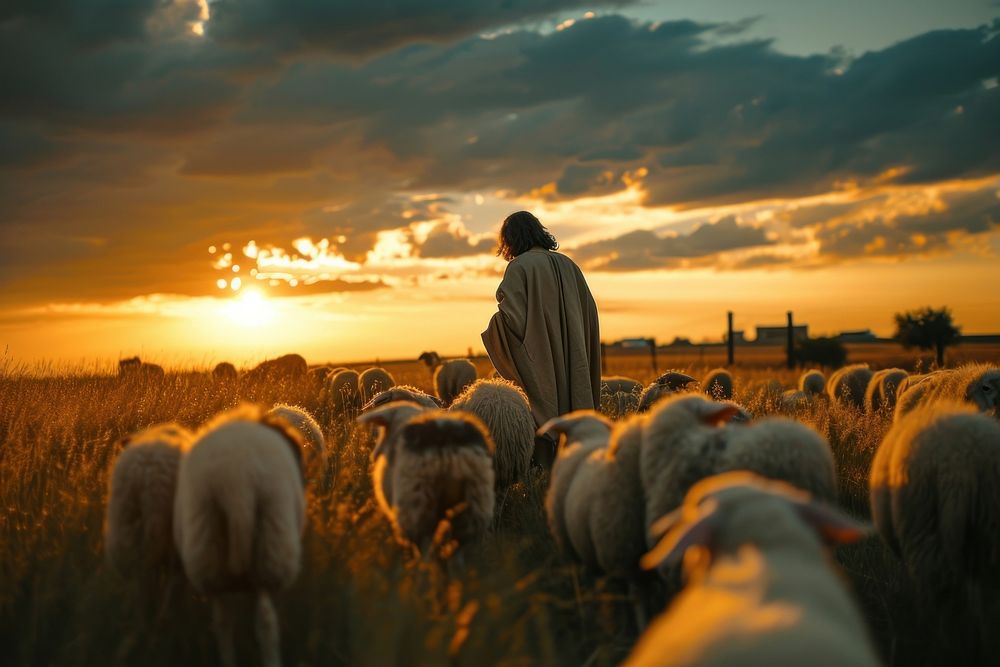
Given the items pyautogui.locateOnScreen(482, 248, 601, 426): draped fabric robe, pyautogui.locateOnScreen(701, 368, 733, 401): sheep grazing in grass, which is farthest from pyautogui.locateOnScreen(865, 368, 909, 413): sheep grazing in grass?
pyautogui.locateOnScreen(482, 248, 601, 426): draped fabric robe

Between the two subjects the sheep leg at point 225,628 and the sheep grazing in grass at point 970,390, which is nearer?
the sheep leg at point 225,628

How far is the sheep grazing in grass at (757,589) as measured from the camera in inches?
72.4

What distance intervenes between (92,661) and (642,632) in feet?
9.01

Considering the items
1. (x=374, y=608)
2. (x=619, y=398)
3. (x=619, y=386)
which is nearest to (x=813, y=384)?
(x=619, y=386)

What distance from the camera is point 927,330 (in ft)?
120

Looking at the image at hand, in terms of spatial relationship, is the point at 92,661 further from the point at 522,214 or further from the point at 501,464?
the point at 522,214

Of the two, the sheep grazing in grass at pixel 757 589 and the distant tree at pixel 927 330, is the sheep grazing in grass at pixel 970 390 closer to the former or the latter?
the sheep grazing in grass at pixel 757 589

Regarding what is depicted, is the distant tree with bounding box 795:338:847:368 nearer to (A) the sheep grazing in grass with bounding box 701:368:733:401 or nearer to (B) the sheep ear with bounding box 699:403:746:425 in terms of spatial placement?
(A) the sheep grazing in grass with bounding box 701:368:733:401

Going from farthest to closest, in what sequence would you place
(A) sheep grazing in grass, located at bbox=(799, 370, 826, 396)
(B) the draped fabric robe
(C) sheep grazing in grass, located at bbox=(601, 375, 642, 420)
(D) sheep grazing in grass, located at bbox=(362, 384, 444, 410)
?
(A) sheep grazing in grass, located at bbox=(799, 370, 826, 396), (C) sheep grazing in grass, located at bbox=(601, 375, 642, 420), (B) the draped fabric robe, (D) sheep grazing in grass, located at bbox=(362, 384, 444, 410)

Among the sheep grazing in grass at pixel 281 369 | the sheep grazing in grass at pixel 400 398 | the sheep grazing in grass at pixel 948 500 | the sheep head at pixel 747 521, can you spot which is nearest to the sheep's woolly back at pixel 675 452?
the sheep grazing in grass at pixel 948 500

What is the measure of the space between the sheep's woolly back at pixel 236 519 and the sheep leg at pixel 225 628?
0.18 m

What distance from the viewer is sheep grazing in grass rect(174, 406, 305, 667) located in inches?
149

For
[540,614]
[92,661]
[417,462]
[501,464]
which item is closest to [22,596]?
[92,661]

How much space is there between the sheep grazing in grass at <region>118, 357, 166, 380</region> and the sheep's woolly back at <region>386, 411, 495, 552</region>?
469 inches
